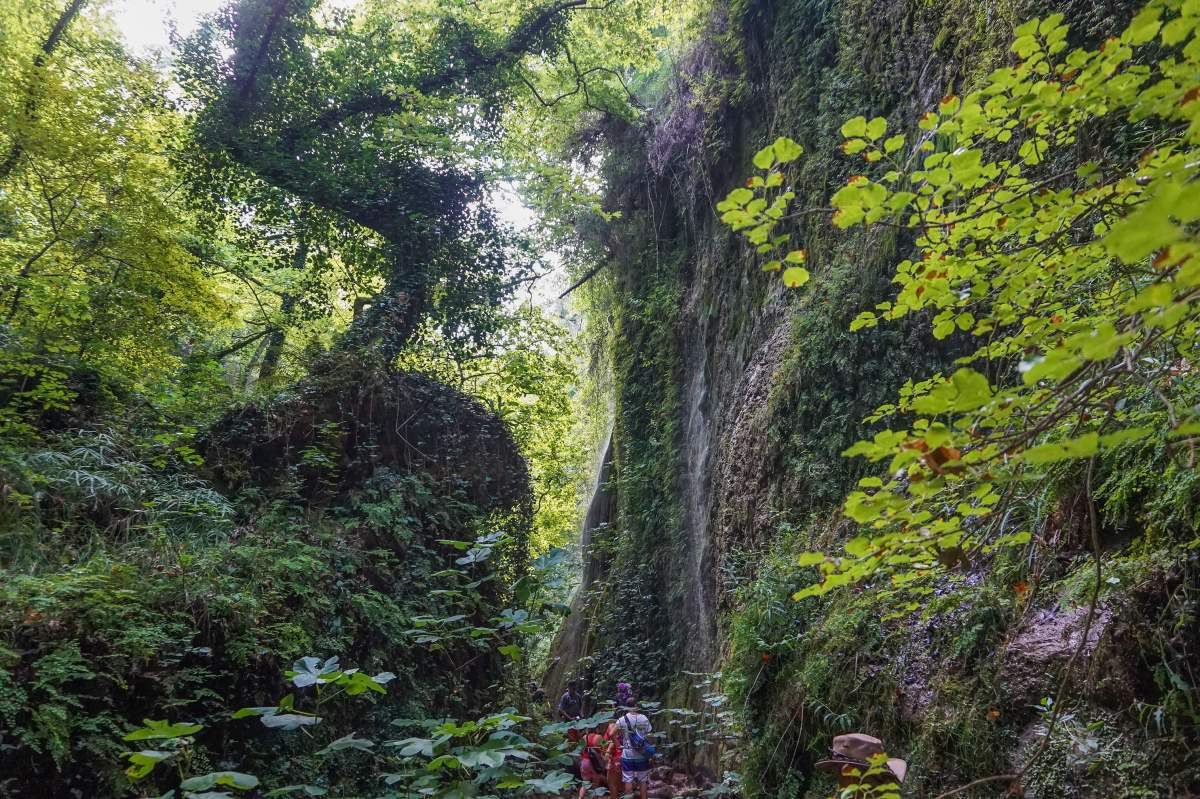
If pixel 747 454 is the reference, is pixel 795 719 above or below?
below

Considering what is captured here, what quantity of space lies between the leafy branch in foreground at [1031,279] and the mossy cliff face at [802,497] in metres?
0.96

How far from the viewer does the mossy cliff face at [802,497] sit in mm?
2492

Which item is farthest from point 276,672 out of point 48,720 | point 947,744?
point 947,744

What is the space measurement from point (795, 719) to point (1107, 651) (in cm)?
222

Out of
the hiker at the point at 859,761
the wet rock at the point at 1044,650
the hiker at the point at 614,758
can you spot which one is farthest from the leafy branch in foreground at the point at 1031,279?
the hiker at the point at 614,758

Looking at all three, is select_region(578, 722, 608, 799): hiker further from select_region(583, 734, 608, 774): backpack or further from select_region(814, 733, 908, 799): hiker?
select_region(814, 733, 908, 799): hiker

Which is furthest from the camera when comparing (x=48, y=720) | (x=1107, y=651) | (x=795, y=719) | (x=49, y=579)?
(x=795, y=719)

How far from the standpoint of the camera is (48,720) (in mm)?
3252

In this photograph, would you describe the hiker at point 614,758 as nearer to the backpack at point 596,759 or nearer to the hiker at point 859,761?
the backpack at point 596,759

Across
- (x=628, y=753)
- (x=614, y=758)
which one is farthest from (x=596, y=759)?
(x=628, y=753)

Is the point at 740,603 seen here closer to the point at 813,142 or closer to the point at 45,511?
the point at 813,142

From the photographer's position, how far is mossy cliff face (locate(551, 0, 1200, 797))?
2.49m

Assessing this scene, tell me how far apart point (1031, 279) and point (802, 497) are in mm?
3761

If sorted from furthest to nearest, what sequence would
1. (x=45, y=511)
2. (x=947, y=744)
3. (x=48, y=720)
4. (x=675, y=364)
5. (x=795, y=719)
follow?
(x=675, y=364)
(x=45, y=511)
(x=795, y=719)
(x=48, y=720)
(x=947, y=744)
